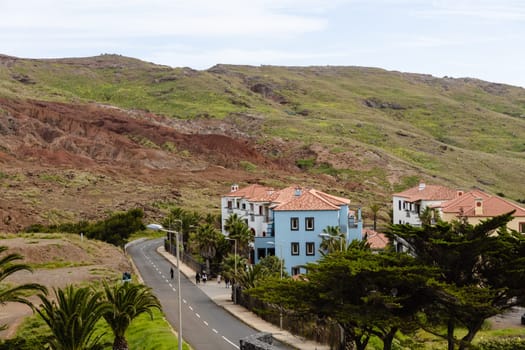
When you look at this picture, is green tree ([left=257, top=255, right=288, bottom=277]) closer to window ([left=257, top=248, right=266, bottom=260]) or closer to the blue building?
the blue building

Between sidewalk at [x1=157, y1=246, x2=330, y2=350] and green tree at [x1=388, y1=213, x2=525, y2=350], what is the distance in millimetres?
11222

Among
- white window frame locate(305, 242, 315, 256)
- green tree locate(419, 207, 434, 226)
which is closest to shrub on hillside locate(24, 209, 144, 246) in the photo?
white window frame locate(305, 242, 315, 256)

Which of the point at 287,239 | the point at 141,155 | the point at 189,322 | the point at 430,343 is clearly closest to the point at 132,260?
the point at 287,239

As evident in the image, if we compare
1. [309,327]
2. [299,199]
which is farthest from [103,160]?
[309,327]

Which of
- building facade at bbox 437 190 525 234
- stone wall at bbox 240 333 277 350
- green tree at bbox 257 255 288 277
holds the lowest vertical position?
green tree at bbox 257 255 288 277

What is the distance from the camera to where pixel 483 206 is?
64812mm

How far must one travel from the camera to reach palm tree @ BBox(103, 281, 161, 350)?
35.8 metres

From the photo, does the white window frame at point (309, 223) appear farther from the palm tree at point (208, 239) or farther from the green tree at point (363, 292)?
the green tree at point (363, 292)

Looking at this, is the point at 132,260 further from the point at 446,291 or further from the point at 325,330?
the point at 446,291

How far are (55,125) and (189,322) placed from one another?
127229 millimetres

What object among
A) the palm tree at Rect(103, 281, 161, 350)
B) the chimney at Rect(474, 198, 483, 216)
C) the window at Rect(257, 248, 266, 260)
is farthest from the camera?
the window at Rect(257, 248, 266, 260)

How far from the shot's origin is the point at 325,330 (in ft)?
128

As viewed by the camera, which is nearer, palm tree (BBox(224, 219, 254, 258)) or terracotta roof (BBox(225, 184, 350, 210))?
terracotta roof (BBox(225, 184, 350, 210))

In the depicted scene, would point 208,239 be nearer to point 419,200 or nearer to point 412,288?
point 419,200
